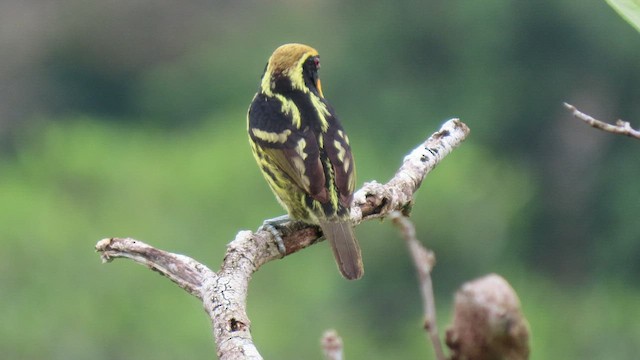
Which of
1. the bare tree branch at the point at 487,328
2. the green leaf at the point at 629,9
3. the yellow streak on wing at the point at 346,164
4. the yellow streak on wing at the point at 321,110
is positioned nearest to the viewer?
the bare tree branch at the point at 487,328

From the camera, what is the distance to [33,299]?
14.8 m

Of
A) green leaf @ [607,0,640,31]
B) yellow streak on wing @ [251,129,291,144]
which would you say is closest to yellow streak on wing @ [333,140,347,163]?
yellow streak on wing @ [251,129,291,144]

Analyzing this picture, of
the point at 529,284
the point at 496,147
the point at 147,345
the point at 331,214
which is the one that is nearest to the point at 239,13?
the point at 496,147

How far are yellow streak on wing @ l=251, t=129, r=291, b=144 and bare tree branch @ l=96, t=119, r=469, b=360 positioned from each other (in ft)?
0.67

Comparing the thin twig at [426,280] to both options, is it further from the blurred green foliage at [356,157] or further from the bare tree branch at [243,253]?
the blurred green foliage at [356,157]

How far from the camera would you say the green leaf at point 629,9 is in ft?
3.73

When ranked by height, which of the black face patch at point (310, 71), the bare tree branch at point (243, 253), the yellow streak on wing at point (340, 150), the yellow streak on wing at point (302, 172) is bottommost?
the bare tree branch at point (243, 253)

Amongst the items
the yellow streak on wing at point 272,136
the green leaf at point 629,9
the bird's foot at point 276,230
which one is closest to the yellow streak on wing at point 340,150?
the yellow streak on wing at point 272,136

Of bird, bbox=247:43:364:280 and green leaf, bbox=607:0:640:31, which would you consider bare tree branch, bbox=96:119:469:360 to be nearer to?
bird, bbox=247:43:364:280

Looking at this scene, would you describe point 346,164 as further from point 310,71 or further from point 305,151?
point 310,71

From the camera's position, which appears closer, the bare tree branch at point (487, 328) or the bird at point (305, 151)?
the bare tree branch at point (487, 328)

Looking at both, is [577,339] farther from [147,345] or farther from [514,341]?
[514,341]

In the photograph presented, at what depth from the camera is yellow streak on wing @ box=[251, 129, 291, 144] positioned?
3.02 meters

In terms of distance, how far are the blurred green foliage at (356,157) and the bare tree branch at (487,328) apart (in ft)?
37.0
